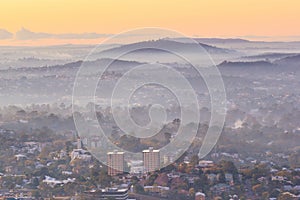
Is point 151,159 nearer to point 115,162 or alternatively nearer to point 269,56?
point 115,162

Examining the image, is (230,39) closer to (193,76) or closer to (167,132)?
(193,76)

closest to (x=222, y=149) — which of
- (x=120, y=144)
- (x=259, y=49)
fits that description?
(x=120, y=144)

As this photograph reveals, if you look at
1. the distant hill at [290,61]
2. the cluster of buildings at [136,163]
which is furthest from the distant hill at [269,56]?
the cluster of buildings at [136,163]

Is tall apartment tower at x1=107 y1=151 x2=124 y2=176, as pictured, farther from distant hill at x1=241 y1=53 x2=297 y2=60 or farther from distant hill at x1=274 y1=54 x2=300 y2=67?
distant hill at x1=241 y1=53 x2=297 y2=60

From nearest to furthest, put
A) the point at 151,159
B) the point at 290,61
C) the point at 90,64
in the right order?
the point at 151,159, the point at 90,64, the point at 290,61

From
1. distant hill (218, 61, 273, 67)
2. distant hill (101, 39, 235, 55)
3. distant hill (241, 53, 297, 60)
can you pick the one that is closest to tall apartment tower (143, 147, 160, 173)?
distant hill (101, 39, 235, 55)

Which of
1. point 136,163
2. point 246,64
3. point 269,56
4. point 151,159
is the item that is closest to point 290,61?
point 269,56
